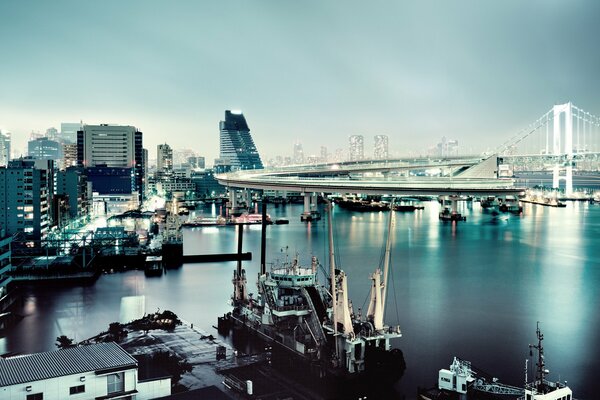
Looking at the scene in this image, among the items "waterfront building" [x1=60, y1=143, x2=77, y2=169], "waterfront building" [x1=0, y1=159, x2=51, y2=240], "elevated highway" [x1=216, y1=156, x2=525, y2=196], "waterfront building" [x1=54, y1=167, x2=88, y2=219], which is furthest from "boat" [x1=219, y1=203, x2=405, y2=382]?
"waterfront building" [x1=60, y1=143, x2=77, y2=169]

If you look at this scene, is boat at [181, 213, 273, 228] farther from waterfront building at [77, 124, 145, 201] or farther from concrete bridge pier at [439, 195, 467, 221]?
waterfront building at [77, 124, 145, 201]

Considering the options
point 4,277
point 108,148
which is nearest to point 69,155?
point 108,148

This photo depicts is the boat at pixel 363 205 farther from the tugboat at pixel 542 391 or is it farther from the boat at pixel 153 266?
the tugboat at pixel 542 391

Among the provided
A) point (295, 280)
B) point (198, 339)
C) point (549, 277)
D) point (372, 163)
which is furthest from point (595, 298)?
point (372, 163)

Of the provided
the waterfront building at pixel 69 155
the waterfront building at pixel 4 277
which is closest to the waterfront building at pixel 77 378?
the waterfront building at pixel 4 277

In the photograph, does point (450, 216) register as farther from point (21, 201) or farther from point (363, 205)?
point (21, 201)
